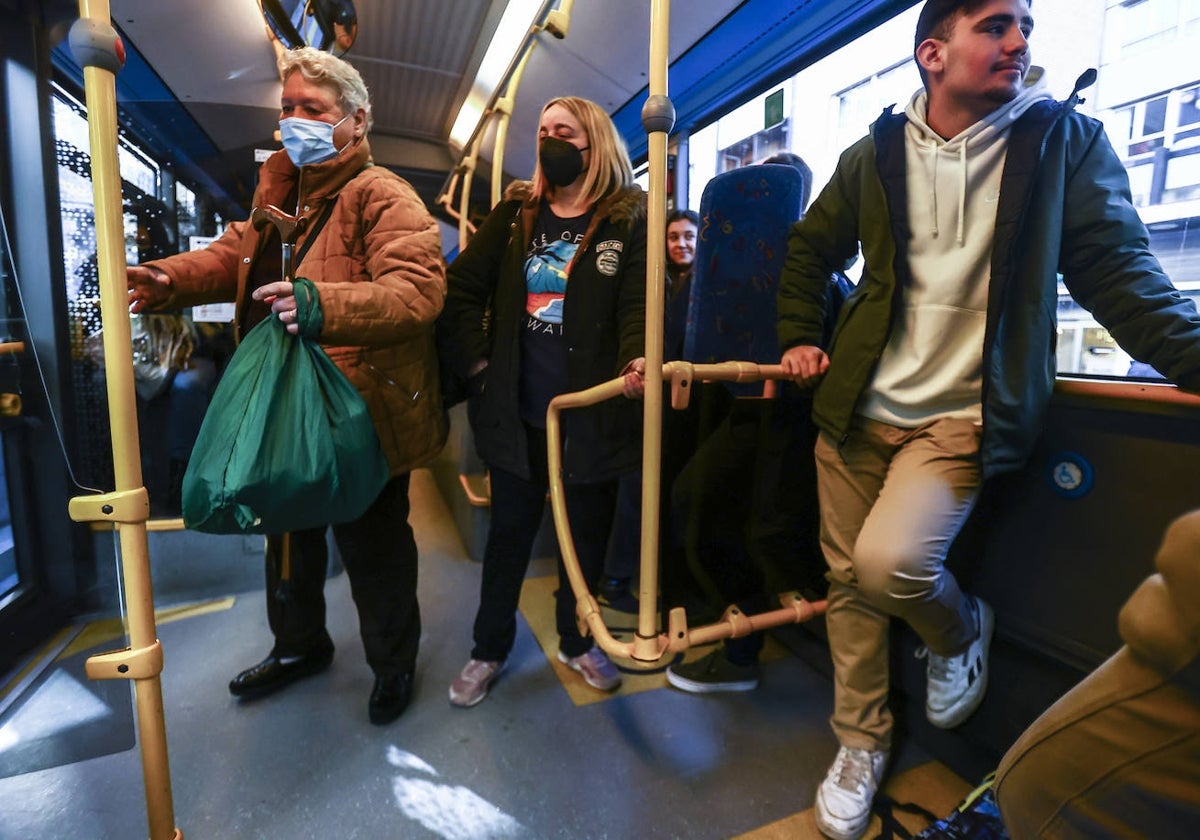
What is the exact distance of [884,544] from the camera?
115cm

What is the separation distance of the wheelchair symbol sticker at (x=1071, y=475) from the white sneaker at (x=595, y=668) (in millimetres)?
1212

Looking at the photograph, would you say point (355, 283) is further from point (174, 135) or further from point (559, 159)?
point (174, 135)

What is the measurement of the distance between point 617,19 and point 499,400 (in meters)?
1.74

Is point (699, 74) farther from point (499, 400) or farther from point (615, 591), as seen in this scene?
point (615, 591)

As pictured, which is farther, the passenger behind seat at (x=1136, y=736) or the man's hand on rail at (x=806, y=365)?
the man's hand on rail at (x=806, y=365)

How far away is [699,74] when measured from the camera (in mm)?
2475

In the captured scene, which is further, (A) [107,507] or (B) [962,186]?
(B) [962,186]

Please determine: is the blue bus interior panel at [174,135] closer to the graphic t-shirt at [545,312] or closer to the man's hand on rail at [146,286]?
the man's hand on rail at [146,286]

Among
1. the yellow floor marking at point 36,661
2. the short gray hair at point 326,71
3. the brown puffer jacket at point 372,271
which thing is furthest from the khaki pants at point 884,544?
the yellow floor marking at point 36,661

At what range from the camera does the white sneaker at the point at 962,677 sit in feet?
4.27

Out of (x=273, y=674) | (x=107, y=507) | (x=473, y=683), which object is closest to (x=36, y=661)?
(x=107, y=507)

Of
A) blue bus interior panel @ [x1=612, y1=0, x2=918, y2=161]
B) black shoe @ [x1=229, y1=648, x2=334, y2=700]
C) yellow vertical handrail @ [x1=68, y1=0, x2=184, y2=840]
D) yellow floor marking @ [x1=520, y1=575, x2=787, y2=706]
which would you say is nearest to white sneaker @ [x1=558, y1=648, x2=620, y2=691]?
yellow floor marking @ [x1=520, y1=575, x2=787, y2=706]

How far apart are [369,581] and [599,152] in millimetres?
1283

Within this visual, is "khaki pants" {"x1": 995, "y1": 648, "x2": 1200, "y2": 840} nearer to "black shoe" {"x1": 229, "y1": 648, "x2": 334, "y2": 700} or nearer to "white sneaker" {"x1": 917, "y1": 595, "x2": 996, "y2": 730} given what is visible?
"white sneaker" {"x1": 917, "y1": 595, "x2": 996, "y2": 730}
